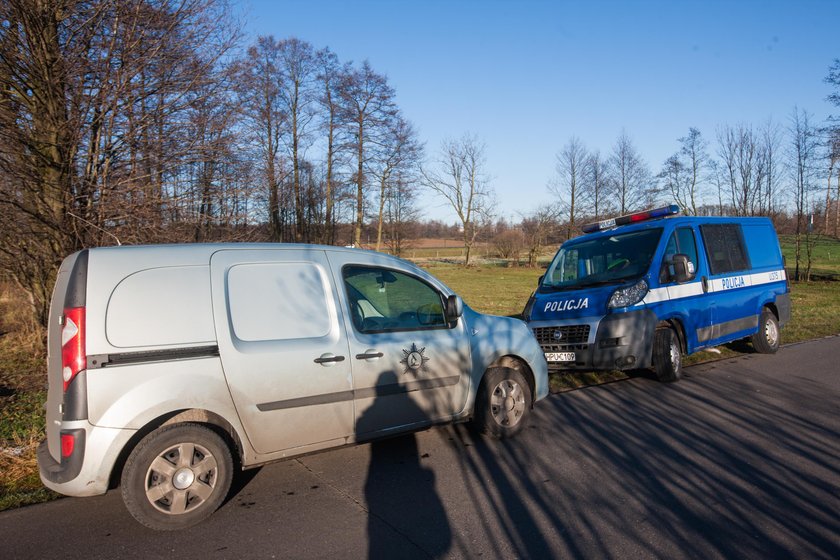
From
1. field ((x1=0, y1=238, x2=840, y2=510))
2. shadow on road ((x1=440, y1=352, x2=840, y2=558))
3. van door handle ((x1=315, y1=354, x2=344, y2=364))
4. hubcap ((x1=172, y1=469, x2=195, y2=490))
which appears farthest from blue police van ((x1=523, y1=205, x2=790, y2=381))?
hubcap ((x1=172, y1=469, x2=195, y2=490))

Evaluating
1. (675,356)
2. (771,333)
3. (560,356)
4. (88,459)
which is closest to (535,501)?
(88,459)

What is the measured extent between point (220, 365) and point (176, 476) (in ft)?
2.55

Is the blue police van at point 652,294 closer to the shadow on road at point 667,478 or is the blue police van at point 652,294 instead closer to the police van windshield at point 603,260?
the police van windshield at point 603,260

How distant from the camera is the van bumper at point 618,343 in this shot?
6.96 meters

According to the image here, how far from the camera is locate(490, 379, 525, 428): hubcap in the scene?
17.6 feet

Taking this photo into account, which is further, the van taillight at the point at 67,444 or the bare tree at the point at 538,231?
the bare tree at the point at 538,231

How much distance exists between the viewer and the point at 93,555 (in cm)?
338

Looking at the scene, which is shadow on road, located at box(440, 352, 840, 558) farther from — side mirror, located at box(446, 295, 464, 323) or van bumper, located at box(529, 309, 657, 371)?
side mirror, located at box(446, 295, 464, 323)

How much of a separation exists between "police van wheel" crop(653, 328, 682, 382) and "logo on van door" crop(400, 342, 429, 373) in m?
3.93

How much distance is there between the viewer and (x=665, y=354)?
7289 mm

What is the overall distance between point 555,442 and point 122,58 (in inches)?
308

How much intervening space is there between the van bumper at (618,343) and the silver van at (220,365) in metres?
2.69

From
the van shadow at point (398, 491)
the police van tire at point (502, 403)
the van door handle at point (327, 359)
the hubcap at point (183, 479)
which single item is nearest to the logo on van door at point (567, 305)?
the police van tire at point (502, 403)

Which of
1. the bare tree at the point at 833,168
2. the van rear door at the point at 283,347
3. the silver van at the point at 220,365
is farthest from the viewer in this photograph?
the bare tree at the point at 833,168
